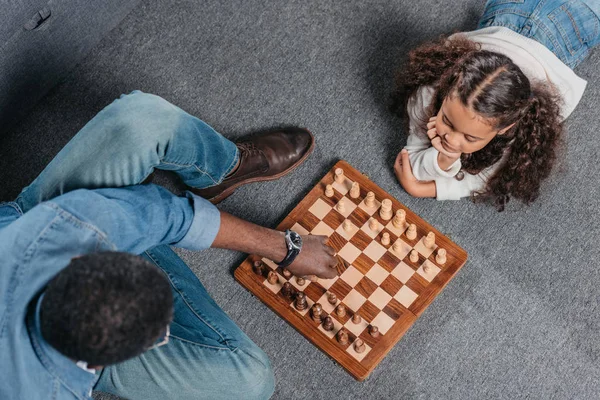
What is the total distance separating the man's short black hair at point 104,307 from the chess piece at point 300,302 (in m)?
0.66

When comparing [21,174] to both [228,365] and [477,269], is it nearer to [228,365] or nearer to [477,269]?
[228,365]

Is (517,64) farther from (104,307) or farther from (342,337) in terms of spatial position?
(104,307)

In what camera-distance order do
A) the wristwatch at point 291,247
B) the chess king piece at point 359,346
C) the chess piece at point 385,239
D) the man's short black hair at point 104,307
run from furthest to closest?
the chess piece at point 385,239 → the chess king piece at point 359,346 → the wristwatch at point 291,247 → the man's short black hair at point 104,307

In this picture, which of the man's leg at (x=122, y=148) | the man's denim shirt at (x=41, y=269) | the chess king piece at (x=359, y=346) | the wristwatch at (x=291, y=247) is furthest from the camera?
the chess king piece at (x=359, y=346)

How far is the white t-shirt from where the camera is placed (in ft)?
5.37

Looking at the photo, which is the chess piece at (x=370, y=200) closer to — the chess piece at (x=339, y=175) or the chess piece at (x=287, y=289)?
the chess piece at (x=339, y=175)

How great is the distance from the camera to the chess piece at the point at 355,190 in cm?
176

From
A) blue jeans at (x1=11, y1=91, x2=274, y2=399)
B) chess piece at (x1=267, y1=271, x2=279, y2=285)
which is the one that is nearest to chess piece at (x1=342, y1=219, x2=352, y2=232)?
chess piece at (x1=267, y1=271, x2=279, y2=285)

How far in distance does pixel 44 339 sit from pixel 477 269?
1.12m

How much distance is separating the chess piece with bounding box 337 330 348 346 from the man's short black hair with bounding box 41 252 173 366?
691 mm

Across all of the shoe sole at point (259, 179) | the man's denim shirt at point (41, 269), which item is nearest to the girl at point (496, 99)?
the shoe sole at point (259, 179)

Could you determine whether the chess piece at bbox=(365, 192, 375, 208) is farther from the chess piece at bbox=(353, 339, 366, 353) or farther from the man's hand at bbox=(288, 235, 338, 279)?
the chess piece at bbox=(353, 339, 366, 353)

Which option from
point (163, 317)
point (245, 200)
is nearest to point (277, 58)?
point (245, 200)

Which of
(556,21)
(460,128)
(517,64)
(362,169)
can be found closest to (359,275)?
(362,169)
